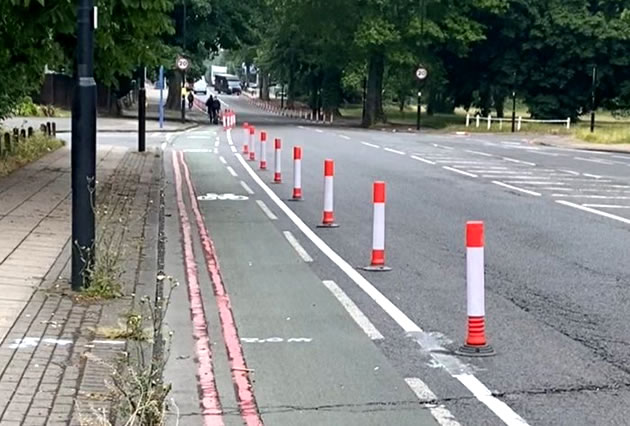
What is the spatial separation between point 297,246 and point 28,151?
13.5m

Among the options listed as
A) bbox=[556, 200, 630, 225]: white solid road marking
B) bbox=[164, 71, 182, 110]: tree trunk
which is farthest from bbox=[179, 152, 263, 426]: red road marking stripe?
bbox=[164, 71, 182, 110]: tree trunk

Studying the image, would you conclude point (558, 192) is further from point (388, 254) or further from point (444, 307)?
point (444, 307)

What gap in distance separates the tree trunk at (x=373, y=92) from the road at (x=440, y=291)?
40.2 m

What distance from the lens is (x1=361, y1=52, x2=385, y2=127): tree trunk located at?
64.2 meters

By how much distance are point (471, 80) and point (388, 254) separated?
57.8m

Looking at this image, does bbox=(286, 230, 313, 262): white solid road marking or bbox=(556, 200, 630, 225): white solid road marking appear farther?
bbox=(556, 200, 630, 225): white solid road marking

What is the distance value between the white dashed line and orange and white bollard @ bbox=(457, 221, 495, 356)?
4.61m

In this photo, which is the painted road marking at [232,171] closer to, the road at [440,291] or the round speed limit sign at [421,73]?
the road at [440,291]

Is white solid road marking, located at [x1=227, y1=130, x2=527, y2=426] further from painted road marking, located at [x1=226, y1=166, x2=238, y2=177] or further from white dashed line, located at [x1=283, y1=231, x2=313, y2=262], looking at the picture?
painted road marking, located at [x1=226, y1=166, x2=238, y2=177]

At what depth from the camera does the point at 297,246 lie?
13.9 meters

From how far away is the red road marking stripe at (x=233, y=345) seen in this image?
678cm

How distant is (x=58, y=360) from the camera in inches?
293

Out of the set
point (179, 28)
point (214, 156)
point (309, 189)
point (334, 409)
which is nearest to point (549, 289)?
point (334, 409)

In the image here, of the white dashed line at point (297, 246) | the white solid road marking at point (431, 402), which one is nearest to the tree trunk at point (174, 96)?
the white dashed line at point (297, 246)
